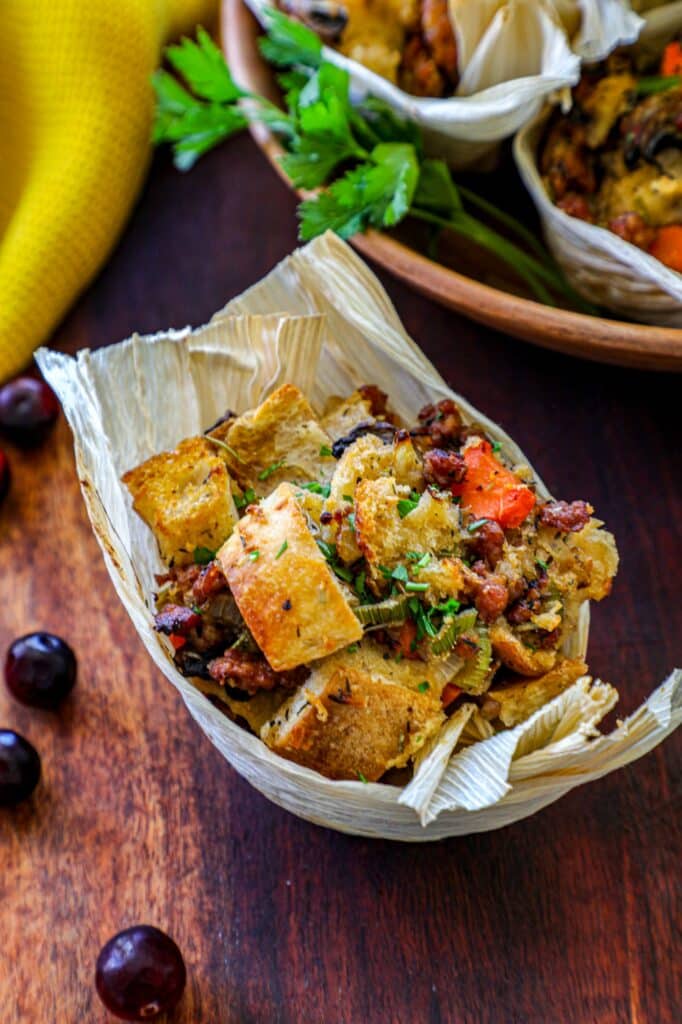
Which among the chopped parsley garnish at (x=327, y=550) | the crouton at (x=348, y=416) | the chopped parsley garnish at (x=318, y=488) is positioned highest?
the chopped parsley garnish at (x=327, y=550)

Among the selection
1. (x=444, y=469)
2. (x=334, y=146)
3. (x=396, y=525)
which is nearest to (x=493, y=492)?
(x=444, y=469)

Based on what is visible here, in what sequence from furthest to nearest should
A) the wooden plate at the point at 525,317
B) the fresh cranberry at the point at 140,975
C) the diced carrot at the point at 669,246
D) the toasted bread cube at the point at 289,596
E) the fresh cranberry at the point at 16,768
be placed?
the diced carrot at the point at 669,246 < the wooden plate at the point at 525,317 < the fresh cranberry at the point at 16,768 < the fresh cranberry at the point at 140,975 < the toasted bread cube at the point at 289,596

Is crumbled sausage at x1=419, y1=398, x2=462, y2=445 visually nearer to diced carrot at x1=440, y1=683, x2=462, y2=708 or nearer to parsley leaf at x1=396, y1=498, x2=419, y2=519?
parsley leaf at x1=396, y1=498, x2=419, y2=519

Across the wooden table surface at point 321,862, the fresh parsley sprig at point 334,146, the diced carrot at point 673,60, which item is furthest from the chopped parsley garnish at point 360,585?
the diced carrot at point 673,60

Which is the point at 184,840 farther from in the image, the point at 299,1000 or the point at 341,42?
the point at 341,42

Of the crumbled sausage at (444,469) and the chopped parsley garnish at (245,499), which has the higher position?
the chopped parsley garnish at (245,499)

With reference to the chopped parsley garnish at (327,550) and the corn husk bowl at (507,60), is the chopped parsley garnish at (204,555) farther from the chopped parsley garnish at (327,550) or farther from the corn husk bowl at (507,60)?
the corn husk bowl at (507,60)
